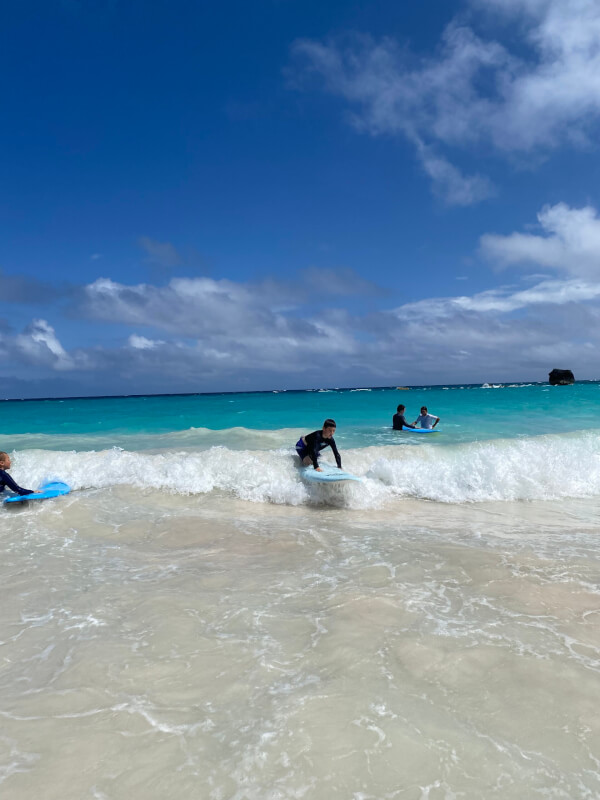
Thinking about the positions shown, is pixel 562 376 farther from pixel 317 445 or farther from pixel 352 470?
pixel 317 445

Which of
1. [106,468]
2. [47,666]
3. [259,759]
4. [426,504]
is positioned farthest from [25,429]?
[259,759]

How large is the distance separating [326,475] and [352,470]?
3.14 m

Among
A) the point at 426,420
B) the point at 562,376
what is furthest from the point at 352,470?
the point at 562,376

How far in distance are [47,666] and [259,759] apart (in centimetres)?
217

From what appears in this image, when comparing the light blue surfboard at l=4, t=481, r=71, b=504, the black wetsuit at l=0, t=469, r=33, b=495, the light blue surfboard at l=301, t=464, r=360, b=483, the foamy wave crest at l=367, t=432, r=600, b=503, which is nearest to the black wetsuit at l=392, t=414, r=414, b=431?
the foamy wave crest at l=367, t=432, r=600, b=503

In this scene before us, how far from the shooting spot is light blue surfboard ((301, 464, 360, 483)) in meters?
10.2

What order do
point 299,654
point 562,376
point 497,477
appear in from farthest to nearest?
point 562,376 < point 497,477 < point 299,654

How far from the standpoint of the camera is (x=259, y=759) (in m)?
2.87

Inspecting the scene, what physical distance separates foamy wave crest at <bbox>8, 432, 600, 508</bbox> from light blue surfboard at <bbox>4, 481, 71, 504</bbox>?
1132 mm

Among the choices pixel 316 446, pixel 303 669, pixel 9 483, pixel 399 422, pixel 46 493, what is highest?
pixel 316 446

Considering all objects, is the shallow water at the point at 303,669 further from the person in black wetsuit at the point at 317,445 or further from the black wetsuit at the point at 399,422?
the black wetsuit at the point at 399,422

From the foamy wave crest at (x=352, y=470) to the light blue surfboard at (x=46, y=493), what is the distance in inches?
44.5

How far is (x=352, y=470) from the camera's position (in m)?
13.4

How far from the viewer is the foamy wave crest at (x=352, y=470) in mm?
10758
